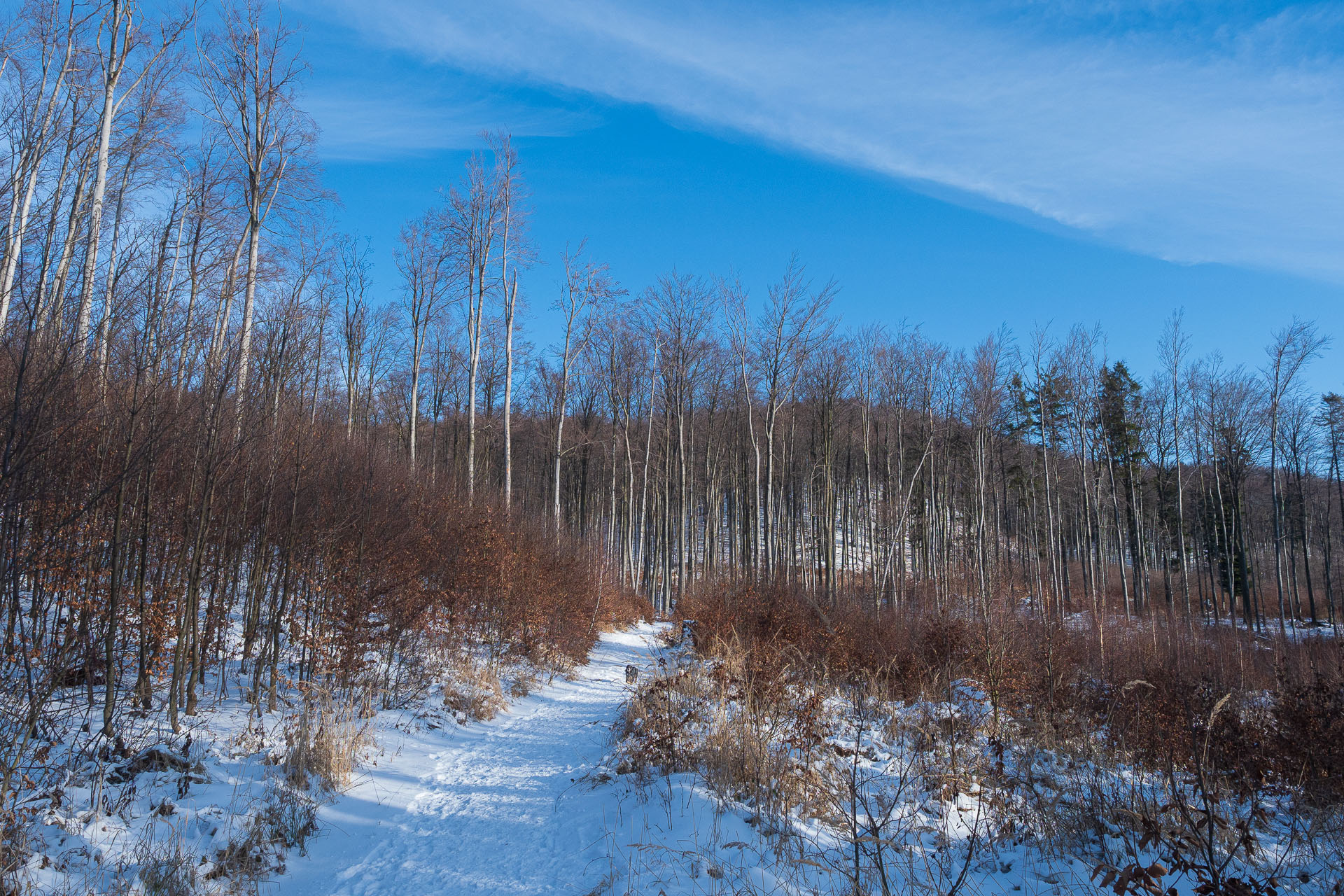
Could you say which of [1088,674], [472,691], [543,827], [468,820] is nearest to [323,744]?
[468,820]

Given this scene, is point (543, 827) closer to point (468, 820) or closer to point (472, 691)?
point (468, 820)

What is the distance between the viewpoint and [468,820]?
5.27 metres

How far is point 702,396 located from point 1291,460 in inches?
1099

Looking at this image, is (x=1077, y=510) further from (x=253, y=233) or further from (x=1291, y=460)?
(x=253, y=233)

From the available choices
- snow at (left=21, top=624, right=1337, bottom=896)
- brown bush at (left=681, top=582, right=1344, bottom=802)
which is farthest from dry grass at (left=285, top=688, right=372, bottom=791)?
brown bush at (left=681, top=582, right=1344, bottom=802)

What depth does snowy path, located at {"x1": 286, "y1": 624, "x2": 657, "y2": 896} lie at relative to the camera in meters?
4.25

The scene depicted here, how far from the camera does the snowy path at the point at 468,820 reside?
4.25 m

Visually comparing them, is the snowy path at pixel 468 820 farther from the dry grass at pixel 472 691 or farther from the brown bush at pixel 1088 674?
the brown bush at pixel 1088 674

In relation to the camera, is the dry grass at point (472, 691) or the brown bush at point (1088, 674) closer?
the brown bush at point (1088, 674)

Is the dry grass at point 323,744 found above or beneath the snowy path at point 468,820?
above

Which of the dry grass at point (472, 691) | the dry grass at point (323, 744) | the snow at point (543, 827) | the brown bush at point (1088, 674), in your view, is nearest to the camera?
the snow at point (543, 827)

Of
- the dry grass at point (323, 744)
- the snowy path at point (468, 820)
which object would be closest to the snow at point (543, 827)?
the snowy path at point (468, 820)

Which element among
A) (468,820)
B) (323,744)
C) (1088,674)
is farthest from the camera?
(1088,674)

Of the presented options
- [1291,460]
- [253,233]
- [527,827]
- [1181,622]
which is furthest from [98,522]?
[1291,460]
